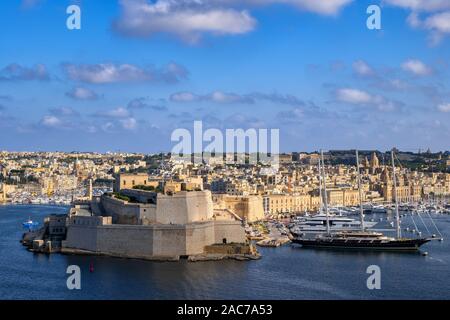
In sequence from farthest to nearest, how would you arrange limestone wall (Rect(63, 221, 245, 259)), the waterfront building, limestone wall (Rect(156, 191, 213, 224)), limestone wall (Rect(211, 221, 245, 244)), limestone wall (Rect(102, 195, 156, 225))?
the waterfront building
limestone wall (Rect(211, 221, 245, 244))
limestone wall (Rect(156, 191, 213, 224))
limestone wall (Rect(102, 195, 156, 225))
limestone wall (Rect(63, 221, 245, 259))

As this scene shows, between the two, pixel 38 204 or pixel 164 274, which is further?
pixel 38 204

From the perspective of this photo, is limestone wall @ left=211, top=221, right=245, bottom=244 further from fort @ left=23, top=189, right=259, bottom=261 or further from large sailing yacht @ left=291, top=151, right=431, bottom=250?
large sailing yacht @ left=291, top=151, right=431, bottom=250

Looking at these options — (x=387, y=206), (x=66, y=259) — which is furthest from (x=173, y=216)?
(x=387, y=206)

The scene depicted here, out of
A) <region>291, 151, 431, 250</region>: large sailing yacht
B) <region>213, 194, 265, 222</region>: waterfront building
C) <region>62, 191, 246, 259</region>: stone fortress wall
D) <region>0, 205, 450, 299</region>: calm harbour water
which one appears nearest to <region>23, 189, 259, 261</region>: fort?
<region>62, 191, 246, 259</region>: stone fortress wall

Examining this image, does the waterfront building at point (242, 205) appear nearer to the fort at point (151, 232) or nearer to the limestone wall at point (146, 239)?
the fort at point (151, 232)

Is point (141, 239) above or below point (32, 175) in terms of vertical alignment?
below

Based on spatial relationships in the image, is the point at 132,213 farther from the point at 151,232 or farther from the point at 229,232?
→ the point at 229,232
